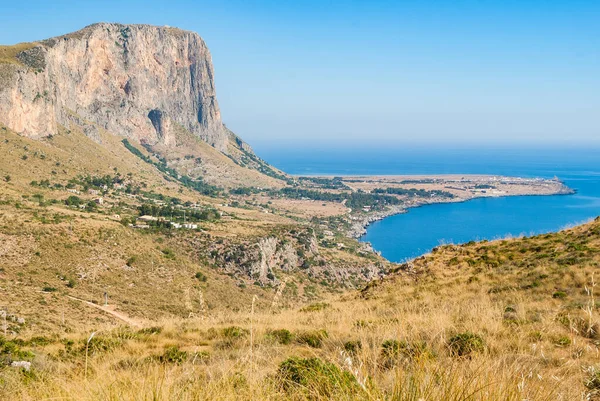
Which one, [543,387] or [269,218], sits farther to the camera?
[269,218]

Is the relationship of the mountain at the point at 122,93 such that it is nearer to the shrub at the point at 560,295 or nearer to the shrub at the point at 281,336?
the shrub at the point at 281,336

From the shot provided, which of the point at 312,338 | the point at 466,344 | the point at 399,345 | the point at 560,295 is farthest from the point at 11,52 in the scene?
the point at 399,345

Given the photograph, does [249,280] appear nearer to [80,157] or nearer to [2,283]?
[2,283]

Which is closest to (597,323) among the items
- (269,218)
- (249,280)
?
(249,280)

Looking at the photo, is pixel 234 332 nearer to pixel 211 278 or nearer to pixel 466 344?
pixel 466 344

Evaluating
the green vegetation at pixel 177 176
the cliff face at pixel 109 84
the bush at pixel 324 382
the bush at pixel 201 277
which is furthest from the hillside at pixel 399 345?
the green vegetation at pixel 177 176

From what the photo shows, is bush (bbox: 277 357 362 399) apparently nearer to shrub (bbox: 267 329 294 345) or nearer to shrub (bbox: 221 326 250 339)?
shrub (bbox: 267 329 294 345)
